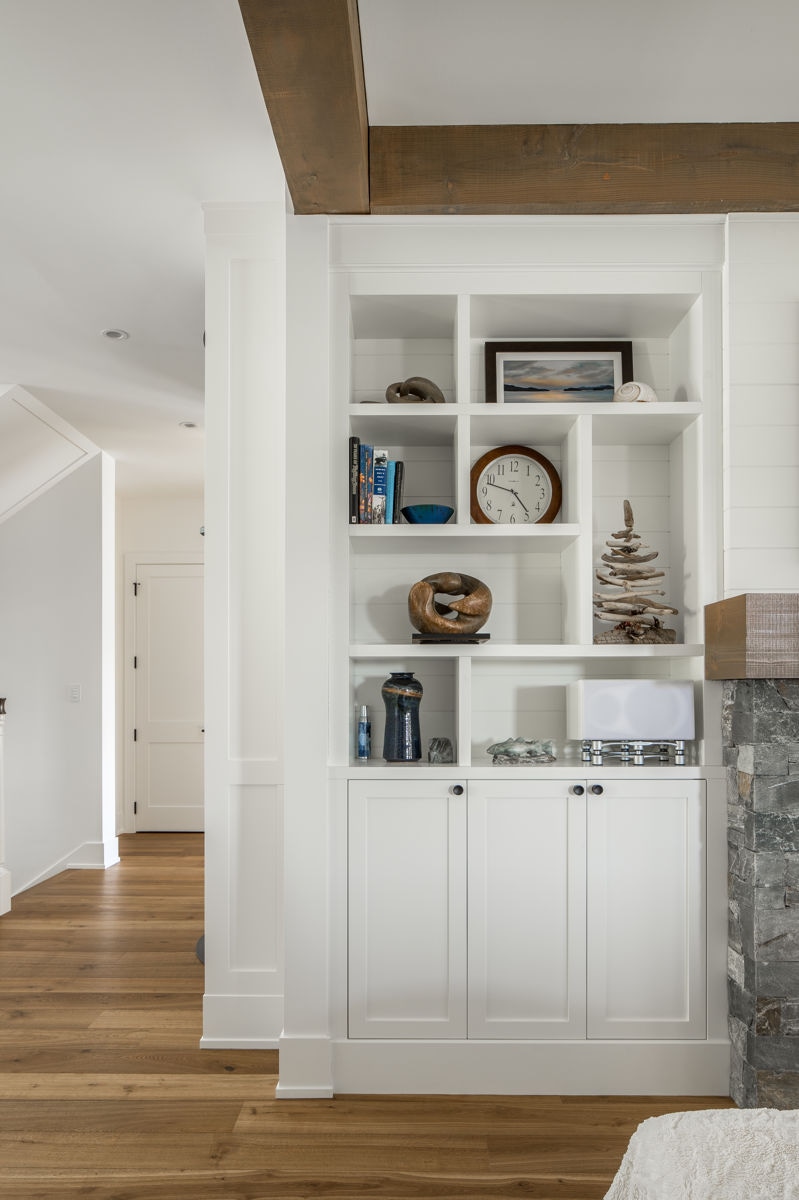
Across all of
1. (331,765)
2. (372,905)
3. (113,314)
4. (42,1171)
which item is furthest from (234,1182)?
(113,314)

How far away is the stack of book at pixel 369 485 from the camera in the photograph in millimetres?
2732

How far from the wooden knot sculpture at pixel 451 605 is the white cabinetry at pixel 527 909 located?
458 mm

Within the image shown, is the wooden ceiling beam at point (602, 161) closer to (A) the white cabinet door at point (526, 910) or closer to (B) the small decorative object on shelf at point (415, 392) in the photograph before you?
(B) the small decorative object on shelf at point (415, 392)

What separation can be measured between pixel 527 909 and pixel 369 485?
4.33ft

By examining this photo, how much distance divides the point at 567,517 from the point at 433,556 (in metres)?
0.45

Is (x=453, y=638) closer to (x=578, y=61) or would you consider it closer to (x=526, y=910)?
(x=526, y=910)

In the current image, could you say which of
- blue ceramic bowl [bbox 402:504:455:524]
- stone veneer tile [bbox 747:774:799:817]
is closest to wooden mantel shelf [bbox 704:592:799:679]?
stone veneer tile [bbox 747:774:799:817]

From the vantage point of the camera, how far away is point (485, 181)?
2.62 metres

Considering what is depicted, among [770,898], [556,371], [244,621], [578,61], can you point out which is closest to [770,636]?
[770,898]

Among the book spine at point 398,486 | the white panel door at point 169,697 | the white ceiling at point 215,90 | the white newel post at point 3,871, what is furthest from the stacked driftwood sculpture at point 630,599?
the white panel door at point 169,697

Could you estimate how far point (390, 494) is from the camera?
2797mm

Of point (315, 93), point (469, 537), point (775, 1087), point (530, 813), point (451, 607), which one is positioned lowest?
point (775, 1087)

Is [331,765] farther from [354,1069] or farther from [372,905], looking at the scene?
[354,1069]

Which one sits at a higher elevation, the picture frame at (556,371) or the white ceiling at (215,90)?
the white ceiling at (215,90)
